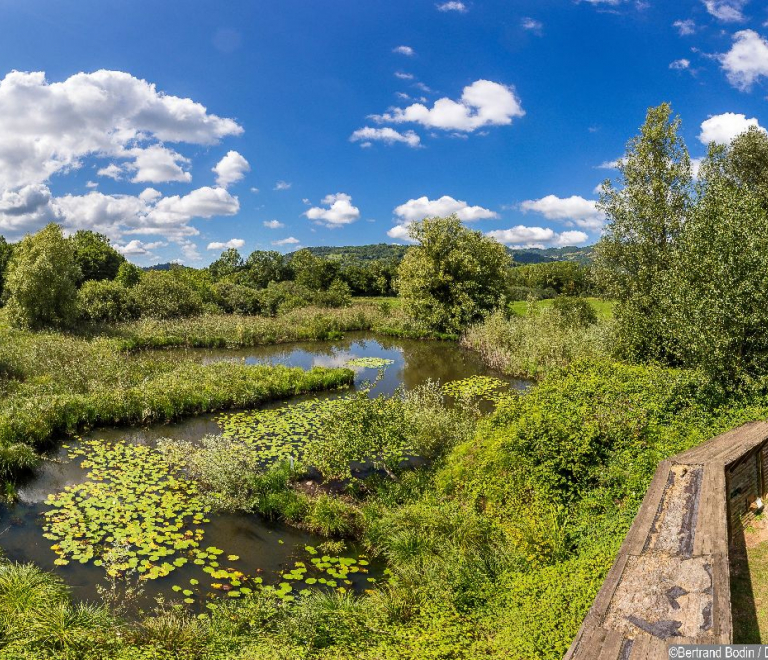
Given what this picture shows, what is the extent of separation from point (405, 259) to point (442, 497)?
31.5 metres

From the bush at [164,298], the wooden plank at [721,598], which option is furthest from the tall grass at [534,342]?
the bush at [164,298]

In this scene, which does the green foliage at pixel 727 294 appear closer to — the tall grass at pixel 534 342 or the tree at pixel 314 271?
the tall grass at pixel 534 342

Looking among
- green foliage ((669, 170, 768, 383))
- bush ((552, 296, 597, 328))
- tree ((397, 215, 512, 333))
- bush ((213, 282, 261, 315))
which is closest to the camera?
green foliage ((669, 170, 768, 383))

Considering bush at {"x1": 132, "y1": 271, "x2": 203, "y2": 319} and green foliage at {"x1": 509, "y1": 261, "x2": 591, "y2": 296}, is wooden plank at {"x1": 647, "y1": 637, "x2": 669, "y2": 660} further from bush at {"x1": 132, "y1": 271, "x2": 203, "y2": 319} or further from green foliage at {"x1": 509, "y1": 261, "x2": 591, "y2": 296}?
green foliage at {"x1": 509, "y1": 261, "x2": 591, "y2": 296}

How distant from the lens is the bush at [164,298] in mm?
38125

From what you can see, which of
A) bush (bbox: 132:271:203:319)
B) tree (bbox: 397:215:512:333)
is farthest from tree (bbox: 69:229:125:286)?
tree (bbox: 397:215:512:333)

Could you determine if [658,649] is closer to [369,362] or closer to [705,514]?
[705,514]

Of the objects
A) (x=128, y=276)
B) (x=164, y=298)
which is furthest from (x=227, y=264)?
(x=164, y=298)

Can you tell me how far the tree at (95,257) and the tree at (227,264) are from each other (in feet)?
77.5

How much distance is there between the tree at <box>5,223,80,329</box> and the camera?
1145 inches

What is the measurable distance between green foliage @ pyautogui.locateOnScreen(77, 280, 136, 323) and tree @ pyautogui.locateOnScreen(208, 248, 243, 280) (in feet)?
162

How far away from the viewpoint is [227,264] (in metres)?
88.9

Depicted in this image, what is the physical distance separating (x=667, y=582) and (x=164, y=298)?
40418 millimetres

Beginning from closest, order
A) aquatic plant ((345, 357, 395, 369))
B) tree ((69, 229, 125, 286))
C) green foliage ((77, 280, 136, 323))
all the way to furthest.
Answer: aquatic plant ((345, 357, 395, 369)) < green foliage ((77, 280, 136, 323)) < tree ((69, 229, 125, 286))
